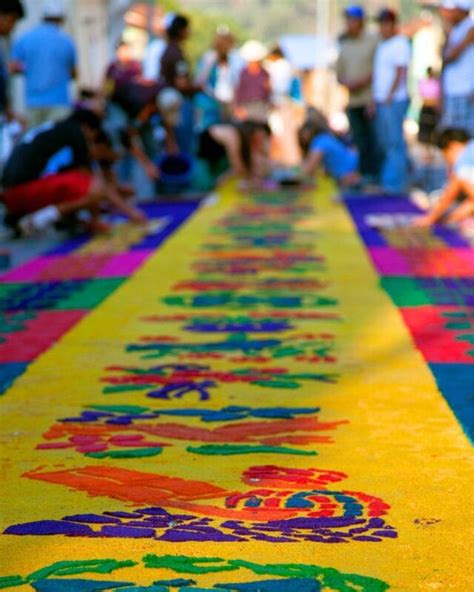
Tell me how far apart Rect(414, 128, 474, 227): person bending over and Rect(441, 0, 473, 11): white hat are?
141 cm

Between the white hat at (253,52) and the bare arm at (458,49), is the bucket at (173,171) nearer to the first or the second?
the white hat at (253,52)

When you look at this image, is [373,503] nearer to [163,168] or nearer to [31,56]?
[31,56]

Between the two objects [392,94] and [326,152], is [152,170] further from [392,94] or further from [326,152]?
[326,152]

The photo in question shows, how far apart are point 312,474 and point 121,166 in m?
9.79

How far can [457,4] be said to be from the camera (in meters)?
9.36

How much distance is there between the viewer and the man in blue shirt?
10414 millimetres

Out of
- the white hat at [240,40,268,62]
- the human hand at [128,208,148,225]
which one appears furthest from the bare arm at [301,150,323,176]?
the human hand at [128,208,148,225]

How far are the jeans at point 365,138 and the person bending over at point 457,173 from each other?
4310mm

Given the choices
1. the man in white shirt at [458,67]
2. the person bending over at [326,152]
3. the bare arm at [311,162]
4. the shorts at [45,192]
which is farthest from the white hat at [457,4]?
the bare arm at [311,162]

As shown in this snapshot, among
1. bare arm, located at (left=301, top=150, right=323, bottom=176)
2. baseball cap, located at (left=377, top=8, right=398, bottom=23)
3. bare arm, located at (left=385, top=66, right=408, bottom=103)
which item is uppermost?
baseball cap, located at (left=377, top=8, right=398, bottom=23)

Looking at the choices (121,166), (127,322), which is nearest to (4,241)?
(127,322)

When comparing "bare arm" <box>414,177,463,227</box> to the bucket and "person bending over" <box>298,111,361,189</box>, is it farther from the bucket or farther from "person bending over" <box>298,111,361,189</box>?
"person bending over" <box>298,111,361,189</box>

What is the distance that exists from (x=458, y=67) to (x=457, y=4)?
446 millimetres

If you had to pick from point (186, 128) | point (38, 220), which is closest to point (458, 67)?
point (38, 220)
